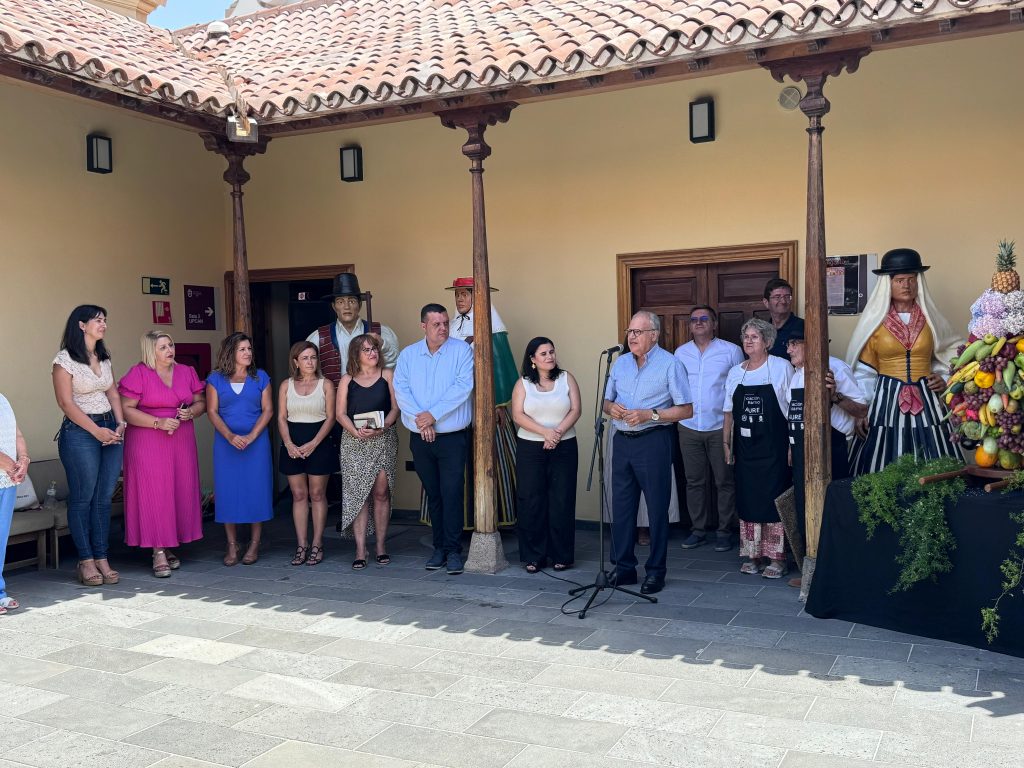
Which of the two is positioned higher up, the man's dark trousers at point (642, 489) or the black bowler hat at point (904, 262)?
the black bowler hat at point (904, 262)

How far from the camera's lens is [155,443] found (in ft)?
22.8

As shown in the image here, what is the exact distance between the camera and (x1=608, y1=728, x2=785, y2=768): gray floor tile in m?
3.74

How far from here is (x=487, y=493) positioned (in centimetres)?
691

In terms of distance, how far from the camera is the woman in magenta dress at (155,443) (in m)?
6.89

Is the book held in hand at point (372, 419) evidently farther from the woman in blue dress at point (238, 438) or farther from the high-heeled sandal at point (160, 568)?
the high-heeled sandal at point (160, 568)

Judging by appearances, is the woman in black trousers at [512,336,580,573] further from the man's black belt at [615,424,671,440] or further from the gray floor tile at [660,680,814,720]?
the gray floor tile at [660,680,814,720]

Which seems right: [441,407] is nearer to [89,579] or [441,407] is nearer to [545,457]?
[545,457]

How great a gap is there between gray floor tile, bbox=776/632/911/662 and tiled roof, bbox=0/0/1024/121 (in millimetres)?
3022

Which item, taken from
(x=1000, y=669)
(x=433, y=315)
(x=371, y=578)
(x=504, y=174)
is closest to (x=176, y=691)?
(x=371, y=578)

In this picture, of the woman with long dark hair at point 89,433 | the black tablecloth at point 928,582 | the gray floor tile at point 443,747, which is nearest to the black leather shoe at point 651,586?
the black tablecloth at point 928,582

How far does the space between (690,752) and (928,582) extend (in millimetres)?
1907

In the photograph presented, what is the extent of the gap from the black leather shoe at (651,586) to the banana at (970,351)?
6.94ft

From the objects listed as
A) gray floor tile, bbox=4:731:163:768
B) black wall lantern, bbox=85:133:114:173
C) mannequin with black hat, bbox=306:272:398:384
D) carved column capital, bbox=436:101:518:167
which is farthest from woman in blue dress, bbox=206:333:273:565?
gray floor tile, bbox=4:731:163:768

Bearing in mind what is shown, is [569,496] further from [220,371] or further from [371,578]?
[220,371]
